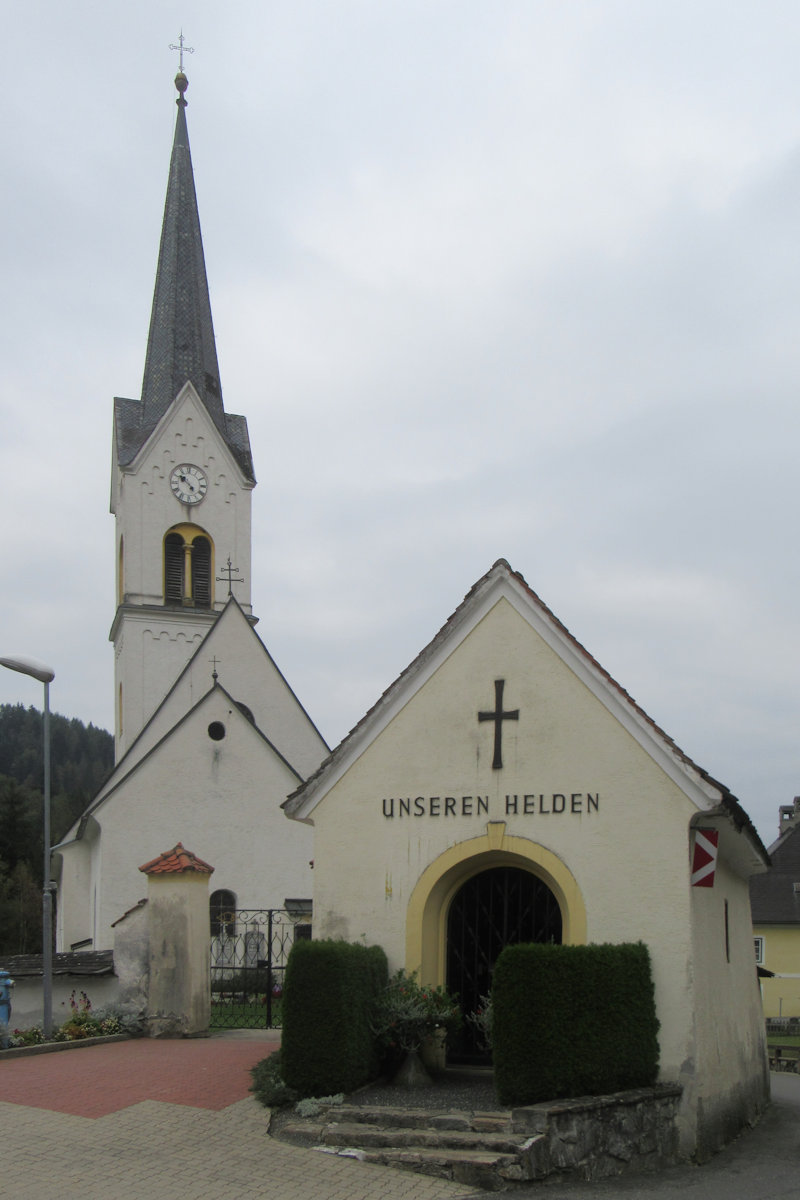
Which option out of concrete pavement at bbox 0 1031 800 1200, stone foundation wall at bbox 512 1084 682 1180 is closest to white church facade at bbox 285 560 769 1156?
stone foundation wall at bbox 512 1084 682 1180

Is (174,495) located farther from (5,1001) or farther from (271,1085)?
(271,1085)

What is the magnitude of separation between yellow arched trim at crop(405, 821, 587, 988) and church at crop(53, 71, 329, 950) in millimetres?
16425

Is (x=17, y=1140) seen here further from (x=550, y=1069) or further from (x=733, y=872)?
(x=733, y=872)

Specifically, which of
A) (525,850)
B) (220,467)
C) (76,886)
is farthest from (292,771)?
(525,850)

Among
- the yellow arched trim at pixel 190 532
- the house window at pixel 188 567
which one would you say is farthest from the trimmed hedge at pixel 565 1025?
the yellow arched trim at pixel 190 532

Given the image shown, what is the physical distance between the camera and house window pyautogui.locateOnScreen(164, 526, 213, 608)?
1506 inches

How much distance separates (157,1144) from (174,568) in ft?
96.6

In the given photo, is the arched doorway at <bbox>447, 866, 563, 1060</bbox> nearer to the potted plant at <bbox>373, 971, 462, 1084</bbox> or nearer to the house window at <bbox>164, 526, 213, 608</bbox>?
the potted plant at <bbox>373, 971, 462, 1084</bbox>

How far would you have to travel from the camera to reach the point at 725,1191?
33.0 ft

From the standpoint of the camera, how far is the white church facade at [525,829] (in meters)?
11.7

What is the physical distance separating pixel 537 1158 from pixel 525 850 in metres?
3.36

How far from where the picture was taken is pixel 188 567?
38.7 metres

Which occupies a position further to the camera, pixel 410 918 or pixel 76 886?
pixel 76 886

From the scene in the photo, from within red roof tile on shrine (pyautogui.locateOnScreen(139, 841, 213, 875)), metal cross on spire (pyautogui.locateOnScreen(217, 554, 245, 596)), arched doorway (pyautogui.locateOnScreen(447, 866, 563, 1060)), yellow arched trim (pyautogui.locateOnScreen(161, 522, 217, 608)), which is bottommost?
arched doorway (pyautogui.locateOnScreen(447, 866, 563, 1060))
